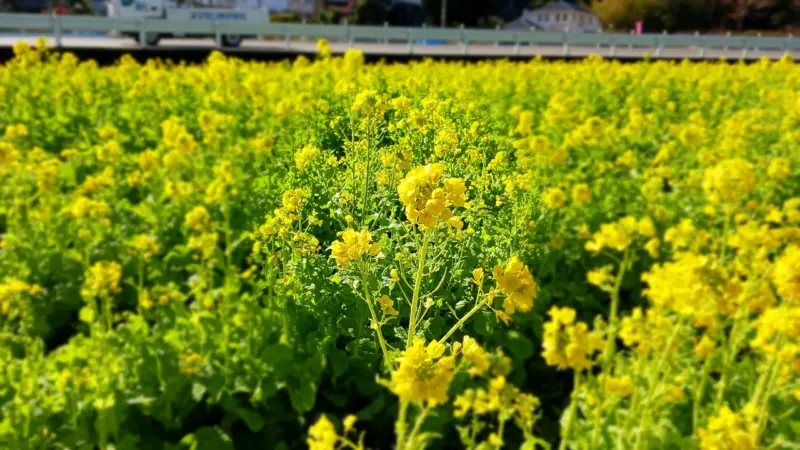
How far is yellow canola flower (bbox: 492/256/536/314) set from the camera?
45cm

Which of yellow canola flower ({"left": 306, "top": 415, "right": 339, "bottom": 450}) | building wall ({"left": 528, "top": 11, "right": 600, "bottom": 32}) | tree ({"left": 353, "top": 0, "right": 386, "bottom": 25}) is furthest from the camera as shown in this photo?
building wall ({"left": 528, "top": 11, "right": 600, "bottom": 32})

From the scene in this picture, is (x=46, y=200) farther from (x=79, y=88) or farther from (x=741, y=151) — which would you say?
(x=741, y=151)

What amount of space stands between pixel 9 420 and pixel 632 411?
1.89 m

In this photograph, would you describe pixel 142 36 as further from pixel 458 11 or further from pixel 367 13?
pixel 458 11

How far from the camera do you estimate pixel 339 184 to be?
58 centimetres

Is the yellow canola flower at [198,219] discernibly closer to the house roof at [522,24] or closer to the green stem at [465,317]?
the green stem at [465,317]

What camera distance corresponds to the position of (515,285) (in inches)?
17.9

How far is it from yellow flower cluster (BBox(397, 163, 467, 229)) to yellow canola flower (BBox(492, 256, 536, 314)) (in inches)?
2.0

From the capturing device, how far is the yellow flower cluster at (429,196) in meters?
0.44

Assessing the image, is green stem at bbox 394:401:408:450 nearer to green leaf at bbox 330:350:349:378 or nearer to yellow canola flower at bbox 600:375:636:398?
green leaf at bbox 330:350:349:378

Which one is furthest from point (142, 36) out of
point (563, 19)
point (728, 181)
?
point (563, 19)

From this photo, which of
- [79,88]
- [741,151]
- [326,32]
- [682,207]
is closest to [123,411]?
[682,207]

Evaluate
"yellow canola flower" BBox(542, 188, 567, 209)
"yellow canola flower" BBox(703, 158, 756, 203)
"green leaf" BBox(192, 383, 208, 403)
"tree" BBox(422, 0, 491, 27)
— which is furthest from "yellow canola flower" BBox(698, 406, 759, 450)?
"tree" BBox(422, 0, 491, 27)

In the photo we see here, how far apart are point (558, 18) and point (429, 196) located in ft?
193
